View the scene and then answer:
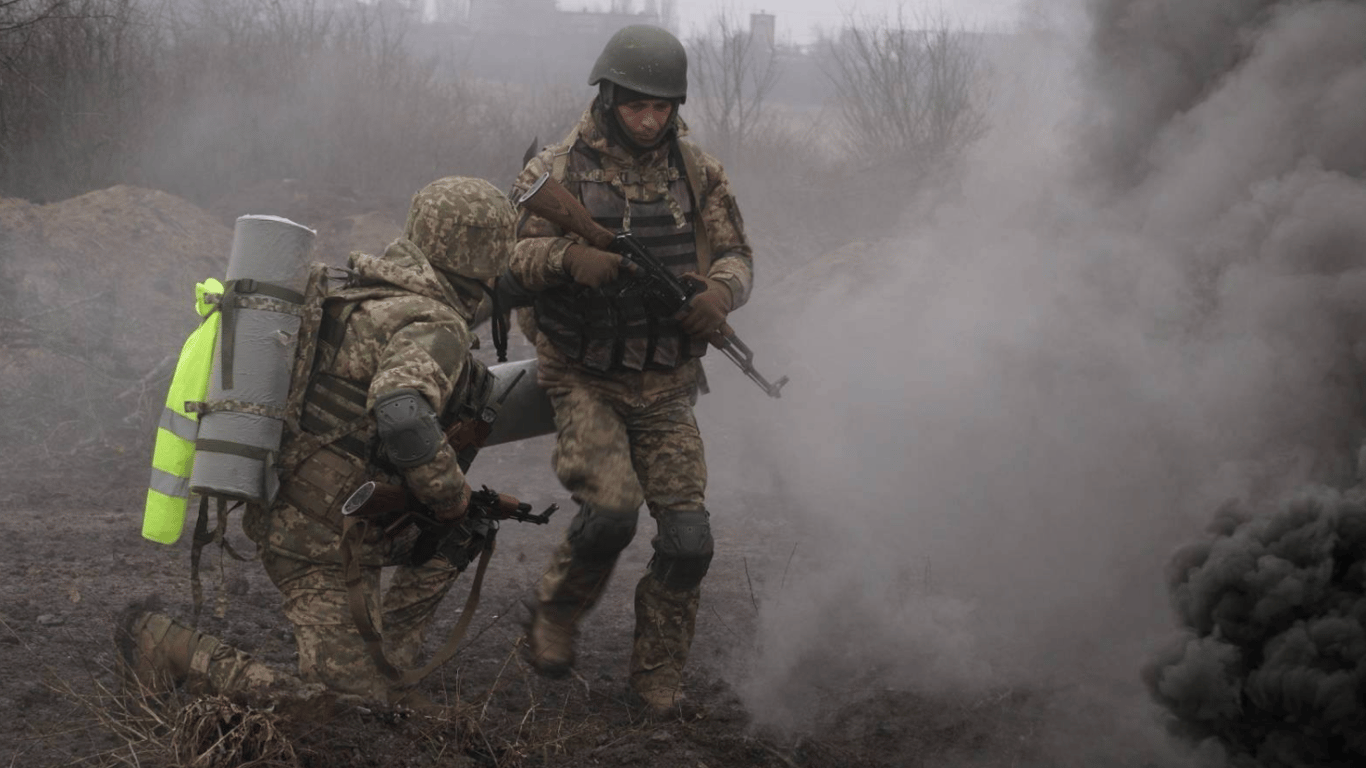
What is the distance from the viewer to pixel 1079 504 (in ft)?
19.7

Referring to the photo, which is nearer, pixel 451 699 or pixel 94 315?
pixel 451 699

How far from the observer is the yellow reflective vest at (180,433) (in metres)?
3.34

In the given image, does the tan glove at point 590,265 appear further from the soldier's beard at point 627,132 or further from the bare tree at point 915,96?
the bare tree at point 915,96

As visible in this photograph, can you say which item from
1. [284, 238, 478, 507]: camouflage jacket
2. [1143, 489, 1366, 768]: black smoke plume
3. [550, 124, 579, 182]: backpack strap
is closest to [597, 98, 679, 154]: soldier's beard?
[550, 124, 579, 182]: backpack strap

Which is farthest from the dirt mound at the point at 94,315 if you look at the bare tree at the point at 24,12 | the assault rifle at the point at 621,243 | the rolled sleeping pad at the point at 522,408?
the assault rifle at the point at 621,243

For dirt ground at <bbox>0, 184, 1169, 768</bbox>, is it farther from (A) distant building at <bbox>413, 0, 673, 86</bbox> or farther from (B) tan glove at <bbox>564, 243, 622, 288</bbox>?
(A) distant building at <bbox>413, 0, 673, 86</bbox>

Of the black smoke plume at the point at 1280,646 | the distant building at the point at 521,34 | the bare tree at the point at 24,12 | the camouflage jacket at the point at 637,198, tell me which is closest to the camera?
the black smoke plume at the point at 1280,646

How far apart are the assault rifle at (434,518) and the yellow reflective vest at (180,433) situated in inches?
17.0

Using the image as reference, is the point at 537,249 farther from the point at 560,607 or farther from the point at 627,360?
the point at 560,607

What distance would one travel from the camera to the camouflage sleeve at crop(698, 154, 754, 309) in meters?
4.50

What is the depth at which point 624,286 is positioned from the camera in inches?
169

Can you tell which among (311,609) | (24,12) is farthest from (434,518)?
(24,12)

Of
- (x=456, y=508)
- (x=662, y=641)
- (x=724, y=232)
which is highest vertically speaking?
(x=724, y=232)

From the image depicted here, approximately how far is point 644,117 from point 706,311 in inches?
26.7
